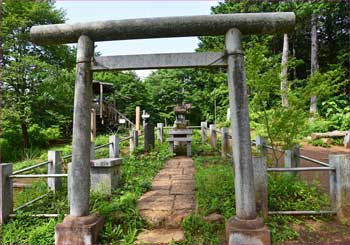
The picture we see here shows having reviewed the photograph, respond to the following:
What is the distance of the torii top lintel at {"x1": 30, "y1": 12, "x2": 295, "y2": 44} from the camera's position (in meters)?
3.57

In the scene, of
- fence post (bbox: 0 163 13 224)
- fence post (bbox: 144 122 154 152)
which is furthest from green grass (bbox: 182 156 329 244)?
fence post (bbox: 144 122 154 152)

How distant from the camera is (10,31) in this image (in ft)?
46.7

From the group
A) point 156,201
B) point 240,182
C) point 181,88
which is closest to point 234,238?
point 240,182

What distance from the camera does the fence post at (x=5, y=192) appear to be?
4102 millimetres

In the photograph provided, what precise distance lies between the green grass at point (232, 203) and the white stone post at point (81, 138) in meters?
1.53

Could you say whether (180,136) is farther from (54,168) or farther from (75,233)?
(75,233)

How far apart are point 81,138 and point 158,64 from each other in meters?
1.47

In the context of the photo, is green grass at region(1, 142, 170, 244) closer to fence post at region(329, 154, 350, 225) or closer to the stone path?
the stone path

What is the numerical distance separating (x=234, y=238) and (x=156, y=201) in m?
1.88

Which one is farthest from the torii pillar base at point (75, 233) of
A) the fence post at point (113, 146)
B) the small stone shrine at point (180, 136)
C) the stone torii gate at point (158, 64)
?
the small stone shrine at point (180, 136)

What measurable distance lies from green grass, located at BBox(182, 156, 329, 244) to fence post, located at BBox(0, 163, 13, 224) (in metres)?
2.81

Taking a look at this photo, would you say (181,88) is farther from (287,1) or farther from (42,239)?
(42,239)

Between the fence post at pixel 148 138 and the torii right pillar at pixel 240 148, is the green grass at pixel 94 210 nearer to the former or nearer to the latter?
the torii right pillar at pixel 240 148

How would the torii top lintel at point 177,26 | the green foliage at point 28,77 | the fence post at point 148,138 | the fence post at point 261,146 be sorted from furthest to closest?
the green foliage at point 28,77 < the fence post at point 148,138 < the fence post at point 261,146 < the torii top lintel at point 177,26
